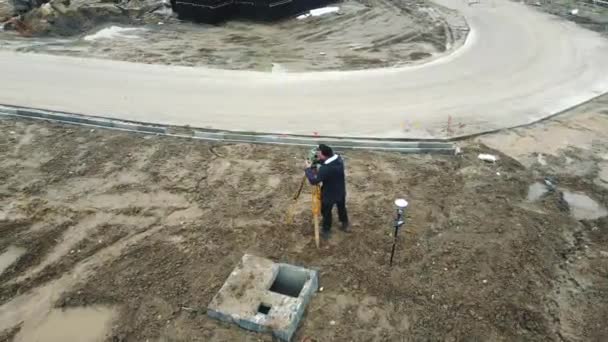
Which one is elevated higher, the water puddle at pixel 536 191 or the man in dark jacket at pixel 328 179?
the man in dark jacket at pixel 328 179

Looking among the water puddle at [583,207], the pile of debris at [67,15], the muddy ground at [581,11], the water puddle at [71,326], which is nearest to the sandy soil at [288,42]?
the pile of debris at [67,15]

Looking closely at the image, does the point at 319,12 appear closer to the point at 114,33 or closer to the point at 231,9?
the point at 231,9

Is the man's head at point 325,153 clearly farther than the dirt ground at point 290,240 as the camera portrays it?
Yes

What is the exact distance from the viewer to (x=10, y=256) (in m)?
6.36

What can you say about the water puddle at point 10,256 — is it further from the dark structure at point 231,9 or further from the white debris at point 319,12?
the white debris at point 319,12

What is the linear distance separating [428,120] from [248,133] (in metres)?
3.91

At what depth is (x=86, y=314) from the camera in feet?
18.1

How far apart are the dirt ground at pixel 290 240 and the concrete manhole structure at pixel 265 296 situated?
158mm

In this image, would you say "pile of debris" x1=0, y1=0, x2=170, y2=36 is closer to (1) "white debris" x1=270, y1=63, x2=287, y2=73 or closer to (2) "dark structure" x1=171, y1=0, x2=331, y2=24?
(2) "dark structure" x1=171, y1=0, x2=331, y2=24

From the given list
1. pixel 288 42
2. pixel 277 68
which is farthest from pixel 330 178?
pixel 288 42

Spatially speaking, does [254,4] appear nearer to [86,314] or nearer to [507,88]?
[507,88]

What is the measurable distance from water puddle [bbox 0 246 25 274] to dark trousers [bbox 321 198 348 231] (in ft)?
13.6

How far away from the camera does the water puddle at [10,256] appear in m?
6.22

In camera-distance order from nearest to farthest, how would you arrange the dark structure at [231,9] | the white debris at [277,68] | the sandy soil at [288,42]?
the white debris at [277,68] < the sandy soil at [288,42] < the dark structure at [231,9]
